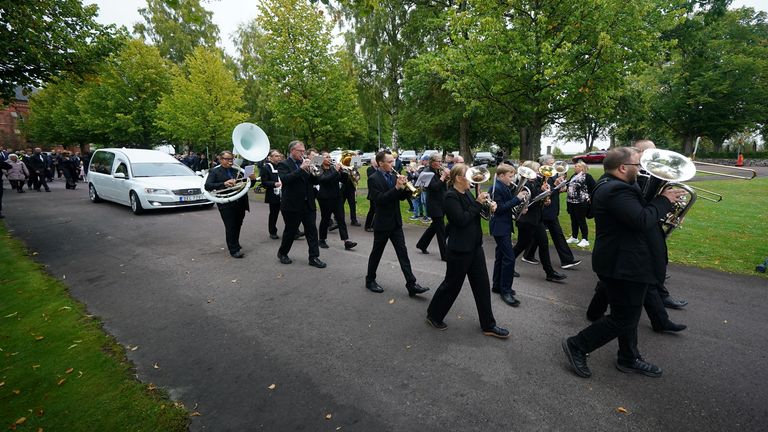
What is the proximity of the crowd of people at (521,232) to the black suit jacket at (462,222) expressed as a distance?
0.04ft

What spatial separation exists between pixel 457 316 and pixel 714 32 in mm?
43327

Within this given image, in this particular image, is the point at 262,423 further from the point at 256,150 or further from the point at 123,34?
the point at 123,34

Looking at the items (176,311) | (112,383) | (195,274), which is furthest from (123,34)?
(112,383)

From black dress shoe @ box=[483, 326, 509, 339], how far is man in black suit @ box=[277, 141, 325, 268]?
3.28 metres

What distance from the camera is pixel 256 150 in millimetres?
7496

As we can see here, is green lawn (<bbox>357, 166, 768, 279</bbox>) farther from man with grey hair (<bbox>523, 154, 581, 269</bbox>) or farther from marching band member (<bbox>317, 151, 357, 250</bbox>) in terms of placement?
marching band member (<bbox>317, 151, 357, 250</bbox>)

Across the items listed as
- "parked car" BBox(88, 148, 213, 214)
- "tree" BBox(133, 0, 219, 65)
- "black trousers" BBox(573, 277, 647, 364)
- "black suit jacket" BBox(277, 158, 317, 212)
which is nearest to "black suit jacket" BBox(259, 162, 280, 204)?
"black suit jacket" BBox(277, 158, 317, 212)

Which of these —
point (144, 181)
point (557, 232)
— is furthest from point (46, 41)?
point (557, 232)

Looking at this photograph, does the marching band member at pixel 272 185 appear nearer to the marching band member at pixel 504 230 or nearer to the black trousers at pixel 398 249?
the black trousers at pixel 398 249

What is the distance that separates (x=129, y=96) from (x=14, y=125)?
53.3 metres

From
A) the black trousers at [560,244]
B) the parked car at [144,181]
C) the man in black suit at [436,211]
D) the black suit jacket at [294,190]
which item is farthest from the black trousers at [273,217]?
the black trousers at [560,244]

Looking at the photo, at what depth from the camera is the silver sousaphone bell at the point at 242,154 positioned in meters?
6.86

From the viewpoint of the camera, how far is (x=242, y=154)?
7.05 meters

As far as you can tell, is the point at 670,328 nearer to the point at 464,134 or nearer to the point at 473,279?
the point at 473,279
